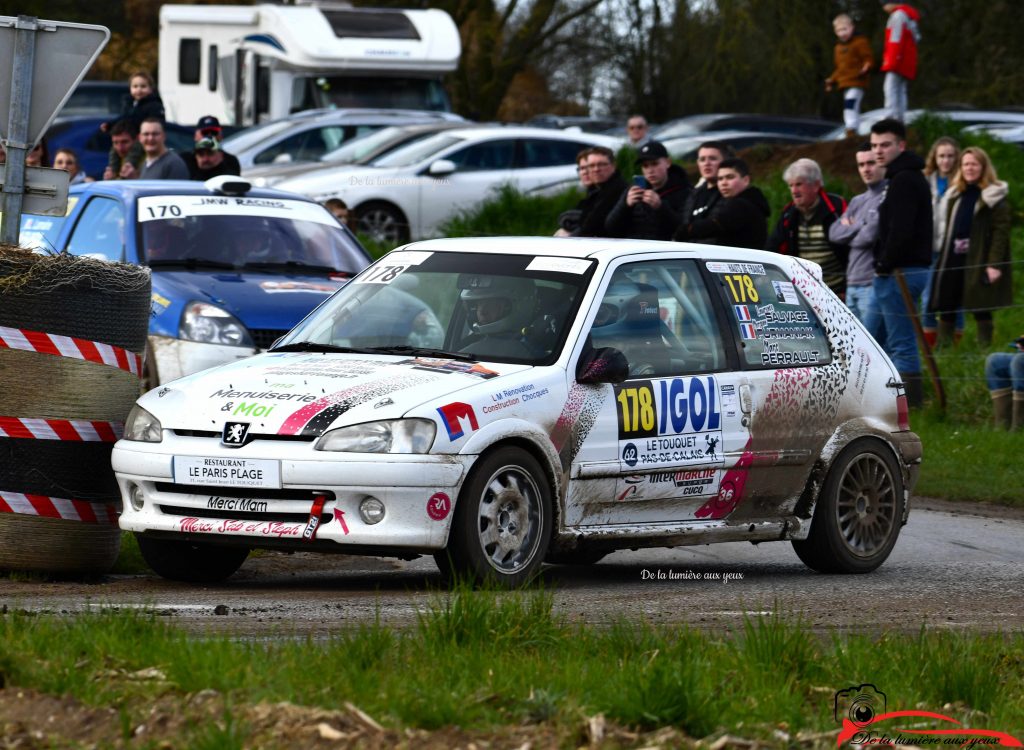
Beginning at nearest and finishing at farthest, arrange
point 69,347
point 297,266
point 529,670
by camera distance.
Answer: point 529,670 → point 69,347 → point 297,266

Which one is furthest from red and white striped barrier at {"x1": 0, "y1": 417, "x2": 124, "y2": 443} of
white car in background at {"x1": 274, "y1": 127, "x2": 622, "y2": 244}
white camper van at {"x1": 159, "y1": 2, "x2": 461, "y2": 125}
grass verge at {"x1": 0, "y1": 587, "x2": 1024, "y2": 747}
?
white camper van at {"x1": 159, "y1": 2, "x2": 461, "y2": 125}

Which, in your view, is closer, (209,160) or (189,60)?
(209,160)

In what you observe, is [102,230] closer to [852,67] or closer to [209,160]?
[209,160]

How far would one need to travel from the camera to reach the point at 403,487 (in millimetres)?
7727

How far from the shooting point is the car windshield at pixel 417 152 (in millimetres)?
24984

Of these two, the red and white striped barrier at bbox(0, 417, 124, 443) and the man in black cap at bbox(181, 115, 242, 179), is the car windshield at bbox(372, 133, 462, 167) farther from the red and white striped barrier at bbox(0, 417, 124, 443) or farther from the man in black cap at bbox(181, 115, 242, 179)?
the red and white striped barrier at bbox(0, 417, 124, 443)

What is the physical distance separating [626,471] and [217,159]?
9.48 m

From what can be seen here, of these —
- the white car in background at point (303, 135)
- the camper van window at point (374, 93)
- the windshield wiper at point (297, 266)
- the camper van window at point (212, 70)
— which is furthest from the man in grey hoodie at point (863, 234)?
the camper van window at point (212, 70)

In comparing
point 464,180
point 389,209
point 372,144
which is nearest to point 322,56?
point 372,144

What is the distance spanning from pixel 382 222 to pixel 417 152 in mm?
1309

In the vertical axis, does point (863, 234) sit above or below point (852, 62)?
below

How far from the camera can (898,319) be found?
47.5 ft

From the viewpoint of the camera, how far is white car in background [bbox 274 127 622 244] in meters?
24.3

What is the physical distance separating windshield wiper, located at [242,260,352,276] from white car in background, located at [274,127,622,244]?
990 cm
